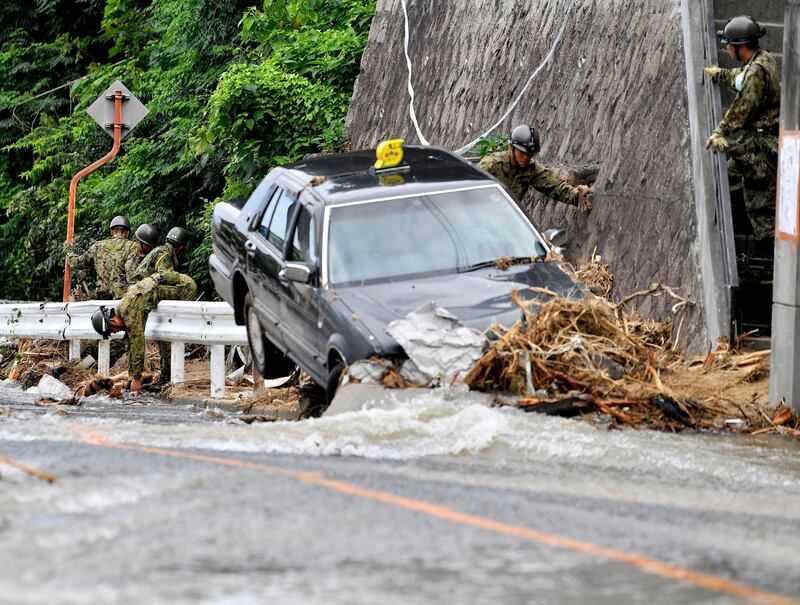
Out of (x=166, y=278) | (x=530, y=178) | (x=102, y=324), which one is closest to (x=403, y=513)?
(x=530, y=178)

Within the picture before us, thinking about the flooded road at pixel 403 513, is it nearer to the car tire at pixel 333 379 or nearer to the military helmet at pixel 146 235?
the car tire at pixel 333 379

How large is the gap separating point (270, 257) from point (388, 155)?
1180mm

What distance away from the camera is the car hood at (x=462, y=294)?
32.2 feet

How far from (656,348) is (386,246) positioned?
6.84 ft

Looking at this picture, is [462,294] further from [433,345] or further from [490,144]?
[490,144]

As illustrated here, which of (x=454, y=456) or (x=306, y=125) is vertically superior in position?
(x=306, y=125)

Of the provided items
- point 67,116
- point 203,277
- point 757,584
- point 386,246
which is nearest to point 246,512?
point 757,584

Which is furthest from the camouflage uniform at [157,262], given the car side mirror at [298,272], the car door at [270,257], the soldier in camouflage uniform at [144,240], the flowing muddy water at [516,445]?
the flowing muddy water at [516,445]

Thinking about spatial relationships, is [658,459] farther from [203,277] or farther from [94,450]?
[203,277]

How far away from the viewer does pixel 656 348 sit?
1112 cm

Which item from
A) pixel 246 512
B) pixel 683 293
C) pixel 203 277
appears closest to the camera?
pixel 246 512

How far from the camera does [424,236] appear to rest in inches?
428

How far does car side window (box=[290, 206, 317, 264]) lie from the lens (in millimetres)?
10898

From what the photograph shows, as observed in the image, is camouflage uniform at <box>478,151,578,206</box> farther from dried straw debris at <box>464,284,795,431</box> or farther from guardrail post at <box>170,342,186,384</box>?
guardrail post at <box>170,342,186,384</box>
